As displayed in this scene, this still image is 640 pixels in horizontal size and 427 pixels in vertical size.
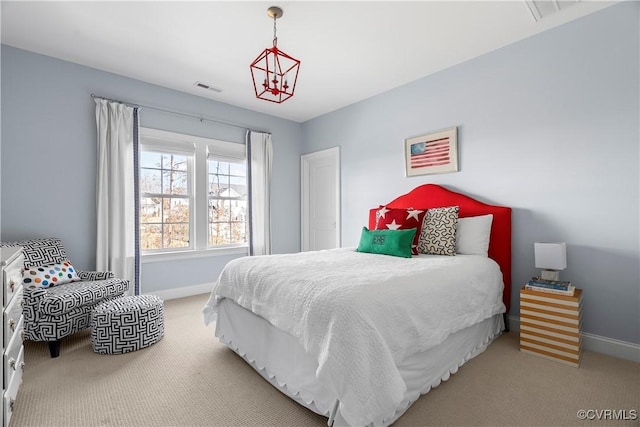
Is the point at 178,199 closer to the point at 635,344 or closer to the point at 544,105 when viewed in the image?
the point at 544,105

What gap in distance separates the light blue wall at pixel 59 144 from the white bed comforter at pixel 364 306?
190cm

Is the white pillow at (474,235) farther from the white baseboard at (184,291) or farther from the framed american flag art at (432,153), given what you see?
the white baseboard at (184,291)

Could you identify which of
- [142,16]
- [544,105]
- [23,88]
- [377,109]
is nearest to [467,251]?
[544,105]

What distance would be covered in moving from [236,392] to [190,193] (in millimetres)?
2907

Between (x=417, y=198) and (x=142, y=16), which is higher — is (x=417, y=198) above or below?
below

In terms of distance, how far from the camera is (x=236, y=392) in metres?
1.88

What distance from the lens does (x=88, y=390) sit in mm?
1895

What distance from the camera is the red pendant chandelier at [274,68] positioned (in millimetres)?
2170

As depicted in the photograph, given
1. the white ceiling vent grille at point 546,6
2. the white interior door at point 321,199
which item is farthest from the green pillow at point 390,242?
the white ceiling vent grille at point 546,6

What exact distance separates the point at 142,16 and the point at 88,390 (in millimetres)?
2738

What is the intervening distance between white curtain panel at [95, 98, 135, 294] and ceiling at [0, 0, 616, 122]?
0.37 metres

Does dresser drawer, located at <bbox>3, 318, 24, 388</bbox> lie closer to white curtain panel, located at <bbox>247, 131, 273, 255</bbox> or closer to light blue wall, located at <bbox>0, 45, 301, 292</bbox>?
light blue wall, located at <bbox>0, 45, 301, 292</bbox>

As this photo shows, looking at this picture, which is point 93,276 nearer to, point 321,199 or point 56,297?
point 56,297

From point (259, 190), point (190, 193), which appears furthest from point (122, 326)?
point (259, 190)
